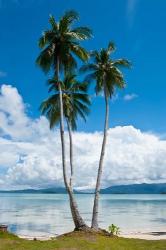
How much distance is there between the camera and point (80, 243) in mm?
24062

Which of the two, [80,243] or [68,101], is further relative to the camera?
[68,101]

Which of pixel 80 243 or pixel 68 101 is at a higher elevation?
pixel 68 101

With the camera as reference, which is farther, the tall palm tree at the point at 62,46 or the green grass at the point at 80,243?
A: the tall palm tree at the point at 62,46

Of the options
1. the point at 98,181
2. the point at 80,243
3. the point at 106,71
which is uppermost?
the point at 106,71

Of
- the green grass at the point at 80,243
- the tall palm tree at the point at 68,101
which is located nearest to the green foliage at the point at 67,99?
the tall palm tree at the point at 68,101

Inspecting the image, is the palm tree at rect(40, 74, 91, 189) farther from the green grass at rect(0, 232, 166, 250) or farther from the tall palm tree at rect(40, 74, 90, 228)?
the green grass at rect(0, 232, 166, 250)

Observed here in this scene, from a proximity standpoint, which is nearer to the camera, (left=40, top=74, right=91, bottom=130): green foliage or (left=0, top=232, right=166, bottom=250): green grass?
(left=0, top=232, right=166, bottom=250): green grass

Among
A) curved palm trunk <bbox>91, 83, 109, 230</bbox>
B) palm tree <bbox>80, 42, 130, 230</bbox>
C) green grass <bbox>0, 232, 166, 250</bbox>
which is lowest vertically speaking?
green grass <bbox>0, 232, 166, 250</bbox>

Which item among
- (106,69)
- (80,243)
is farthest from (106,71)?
(80,243)

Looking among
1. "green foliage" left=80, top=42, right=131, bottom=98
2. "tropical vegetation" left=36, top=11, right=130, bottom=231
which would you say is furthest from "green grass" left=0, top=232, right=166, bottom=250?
"green foliage" left=80, top=42, right=131, bottom=98

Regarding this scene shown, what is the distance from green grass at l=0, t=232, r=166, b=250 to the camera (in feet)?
74.1

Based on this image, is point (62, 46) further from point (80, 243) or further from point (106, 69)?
point (80, 243)

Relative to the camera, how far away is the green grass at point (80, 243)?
890 inches

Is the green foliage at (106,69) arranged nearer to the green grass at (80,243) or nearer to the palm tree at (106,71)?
the palm tree at (106,71)
